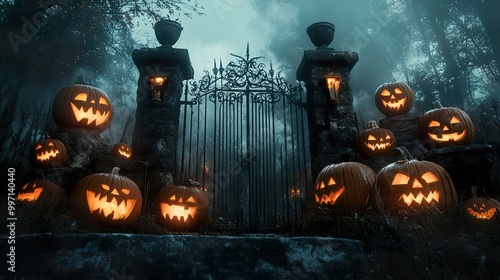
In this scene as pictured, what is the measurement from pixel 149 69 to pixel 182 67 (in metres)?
0.63

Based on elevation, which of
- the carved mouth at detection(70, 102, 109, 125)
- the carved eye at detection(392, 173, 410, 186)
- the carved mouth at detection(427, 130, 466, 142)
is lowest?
the carved eye at detection(392, 173, 410, 186)

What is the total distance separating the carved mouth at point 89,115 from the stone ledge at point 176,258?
2.96 m

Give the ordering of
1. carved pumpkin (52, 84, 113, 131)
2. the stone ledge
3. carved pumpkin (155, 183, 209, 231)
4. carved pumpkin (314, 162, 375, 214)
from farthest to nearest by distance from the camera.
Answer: carved pumpkin (52, 84, 113, 131)
carved pumpkin (155, 183, 209, 231)
carved pumpkin (314, 162, 375, 214)
the stone ledge

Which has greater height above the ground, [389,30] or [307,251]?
[389,30]

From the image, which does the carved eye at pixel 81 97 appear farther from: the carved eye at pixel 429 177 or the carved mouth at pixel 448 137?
the carved mouth at pixel 448 137

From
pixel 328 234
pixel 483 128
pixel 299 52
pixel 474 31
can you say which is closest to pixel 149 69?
pixel 328 234

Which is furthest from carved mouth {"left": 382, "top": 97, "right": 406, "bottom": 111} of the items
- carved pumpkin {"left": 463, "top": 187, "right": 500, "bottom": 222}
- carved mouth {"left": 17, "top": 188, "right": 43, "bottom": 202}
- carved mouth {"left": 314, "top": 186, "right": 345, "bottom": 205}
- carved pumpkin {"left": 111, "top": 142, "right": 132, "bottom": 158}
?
carved mouth {"left": 17, "top": 188, "right": 43, "bottom": 202}

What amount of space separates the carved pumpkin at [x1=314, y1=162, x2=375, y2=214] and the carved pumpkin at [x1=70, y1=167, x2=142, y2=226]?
248 cm

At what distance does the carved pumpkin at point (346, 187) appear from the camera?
13.3 feet

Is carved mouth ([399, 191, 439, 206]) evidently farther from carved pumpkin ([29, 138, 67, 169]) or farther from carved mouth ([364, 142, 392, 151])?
carved pumpkin ([29, 138, 67, 169])

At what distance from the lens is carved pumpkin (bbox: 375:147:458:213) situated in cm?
368

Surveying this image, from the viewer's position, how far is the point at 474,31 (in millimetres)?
18578

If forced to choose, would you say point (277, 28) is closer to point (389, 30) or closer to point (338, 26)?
point (338, 26)

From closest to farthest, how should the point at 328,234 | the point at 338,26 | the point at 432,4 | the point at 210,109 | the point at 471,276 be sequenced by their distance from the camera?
1. the point at 471,276
2. the point at 328,234
3. the point at 432,4
4. the point at 338,26
5. the point at 210,109
